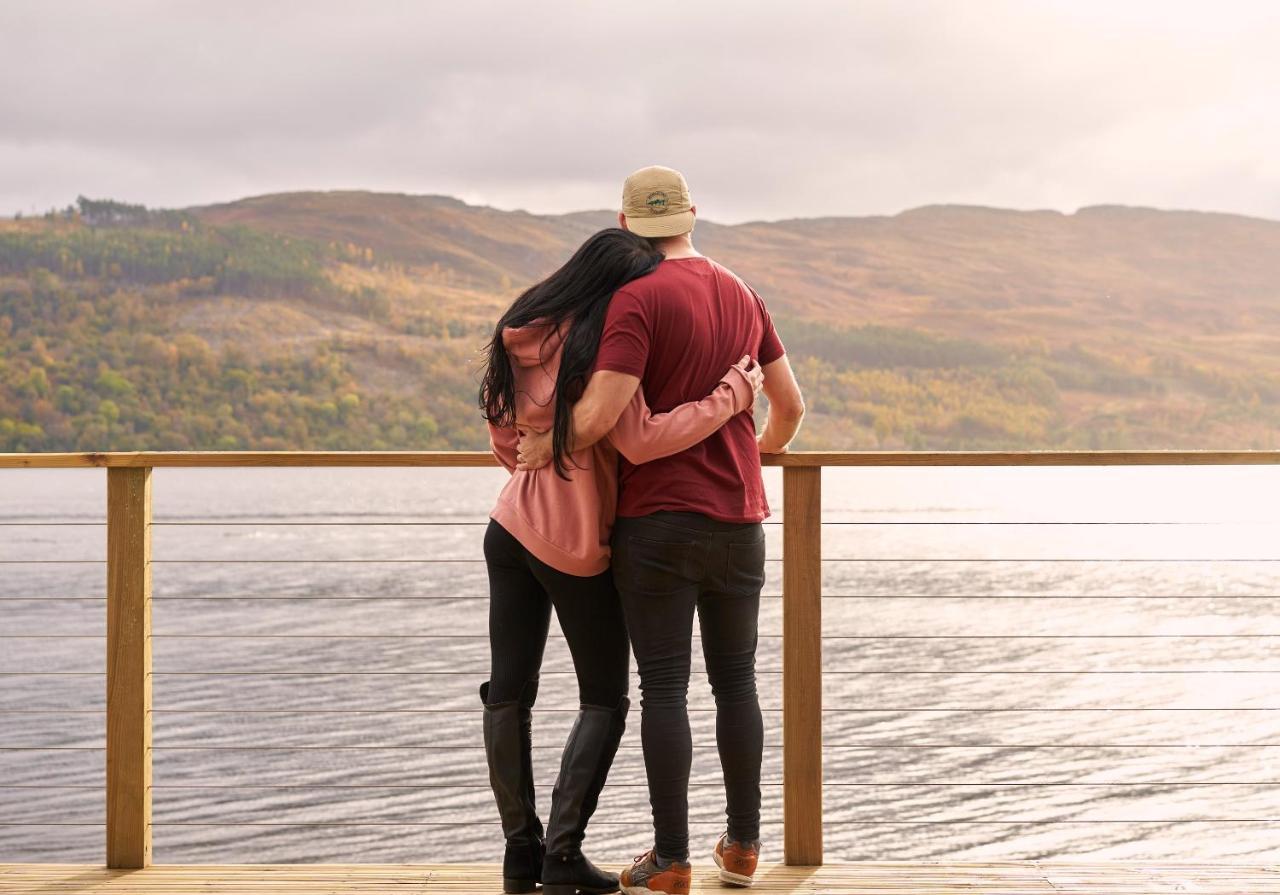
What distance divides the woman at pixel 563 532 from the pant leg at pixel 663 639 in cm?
6

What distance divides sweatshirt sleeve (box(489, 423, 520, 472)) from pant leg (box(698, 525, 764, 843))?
1.30 ft

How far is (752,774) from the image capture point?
2330 mm

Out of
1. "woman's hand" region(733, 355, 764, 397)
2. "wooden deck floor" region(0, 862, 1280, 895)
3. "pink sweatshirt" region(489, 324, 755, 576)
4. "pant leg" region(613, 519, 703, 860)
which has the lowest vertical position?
"wooden deck floor" region(0, 862, 1280, 895)

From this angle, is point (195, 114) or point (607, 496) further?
point (195, 114)

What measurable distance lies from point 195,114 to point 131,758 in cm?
6790

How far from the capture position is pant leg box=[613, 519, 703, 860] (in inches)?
84.0

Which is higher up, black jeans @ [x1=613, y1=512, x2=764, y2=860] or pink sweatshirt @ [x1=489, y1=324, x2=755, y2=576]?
pink sweatshirt @ [x1=489, y1=324, x2=755, y2=576]

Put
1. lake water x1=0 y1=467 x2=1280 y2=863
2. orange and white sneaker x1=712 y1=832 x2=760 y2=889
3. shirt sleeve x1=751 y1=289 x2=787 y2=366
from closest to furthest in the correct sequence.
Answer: shirt sleeve x1=751 y1=289 x2=787 y2=366
orange and white sneaker x1=712 y1=832 x2=760 y2=889
lake water x1=0 y1=467 x2=1280 y2=863

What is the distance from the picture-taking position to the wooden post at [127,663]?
2654 mm

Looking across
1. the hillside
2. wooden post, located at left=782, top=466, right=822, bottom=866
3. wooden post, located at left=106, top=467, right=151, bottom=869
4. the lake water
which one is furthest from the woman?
the hillside

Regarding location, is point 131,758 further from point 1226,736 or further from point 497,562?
point 1226,736

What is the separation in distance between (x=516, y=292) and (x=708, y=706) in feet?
161

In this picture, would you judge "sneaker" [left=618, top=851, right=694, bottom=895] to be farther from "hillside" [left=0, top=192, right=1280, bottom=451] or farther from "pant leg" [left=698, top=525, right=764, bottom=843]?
"hillside" [left=0, top=192, right=1280, bottom=451]

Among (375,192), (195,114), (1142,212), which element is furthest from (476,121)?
(1142,212)
